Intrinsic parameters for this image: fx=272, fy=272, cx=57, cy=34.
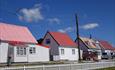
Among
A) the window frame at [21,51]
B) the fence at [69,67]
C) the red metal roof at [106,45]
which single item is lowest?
the fence at [69,67]

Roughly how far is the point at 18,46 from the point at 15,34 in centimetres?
345

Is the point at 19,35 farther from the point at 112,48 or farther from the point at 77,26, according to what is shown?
the point at 112,48

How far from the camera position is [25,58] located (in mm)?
45094

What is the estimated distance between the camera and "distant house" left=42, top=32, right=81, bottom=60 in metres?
58.0

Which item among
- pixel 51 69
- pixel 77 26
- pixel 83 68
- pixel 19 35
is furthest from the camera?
pixel 77 26

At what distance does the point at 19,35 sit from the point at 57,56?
12.3 m

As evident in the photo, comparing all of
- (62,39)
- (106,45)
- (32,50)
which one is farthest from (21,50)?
(106,45)

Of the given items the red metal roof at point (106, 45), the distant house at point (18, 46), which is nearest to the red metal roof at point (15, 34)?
the distant house at point (18, 46)

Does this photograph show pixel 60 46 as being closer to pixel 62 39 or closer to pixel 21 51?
pixel 62 39

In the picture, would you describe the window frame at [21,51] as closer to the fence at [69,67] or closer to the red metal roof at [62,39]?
the red metal roof at [62,39]

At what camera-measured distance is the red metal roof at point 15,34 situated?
1722 inches

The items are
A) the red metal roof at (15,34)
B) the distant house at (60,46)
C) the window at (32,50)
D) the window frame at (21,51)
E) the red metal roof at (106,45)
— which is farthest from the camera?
the red metal roof at (106,45)

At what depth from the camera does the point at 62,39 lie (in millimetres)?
61906

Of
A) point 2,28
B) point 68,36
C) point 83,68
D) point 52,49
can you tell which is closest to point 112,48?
point 68,36
